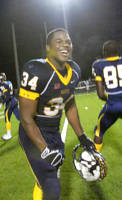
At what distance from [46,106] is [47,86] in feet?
0.89

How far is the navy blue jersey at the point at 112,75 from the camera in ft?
12.7

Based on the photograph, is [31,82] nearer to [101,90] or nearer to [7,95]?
[101,90]

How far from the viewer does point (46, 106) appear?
2375mm

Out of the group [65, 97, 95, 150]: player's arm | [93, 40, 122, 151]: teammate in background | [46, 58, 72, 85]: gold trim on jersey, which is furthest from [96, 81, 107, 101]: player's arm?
[46, 58, 72, 85]: gold trim on jersey

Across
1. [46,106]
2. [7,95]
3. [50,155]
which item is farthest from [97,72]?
[7,95]

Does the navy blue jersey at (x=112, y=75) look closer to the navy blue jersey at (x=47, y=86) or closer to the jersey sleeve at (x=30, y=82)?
the navy blue jersey at (x=47, y=86)

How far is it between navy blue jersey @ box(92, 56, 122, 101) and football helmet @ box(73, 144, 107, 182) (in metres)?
1.63

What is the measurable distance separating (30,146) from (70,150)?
3.23 m

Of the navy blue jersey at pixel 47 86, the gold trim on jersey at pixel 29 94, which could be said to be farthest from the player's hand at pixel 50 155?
the gold trim on jersey at pixel 29 94

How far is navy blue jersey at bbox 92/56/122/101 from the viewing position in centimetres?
387

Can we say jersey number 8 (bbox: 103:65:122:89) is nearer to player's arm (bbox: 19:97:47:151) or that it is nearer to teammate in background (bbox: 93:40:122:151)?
teammate in background (bbox: 93:40:122:151)

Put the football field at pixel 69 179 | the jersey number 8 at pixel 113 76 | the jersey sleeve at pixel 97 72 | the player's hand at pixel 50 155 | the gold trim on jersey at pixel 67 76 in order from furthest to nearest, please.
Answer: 1. the jersey sleeve at pixel 97 72
2. the jersey number 8 at pixel 113 76
3. the football field at pixel 69 179
4. the gold trim on jersey at pixel 67 76
5. the player's hand at pixel 50 155

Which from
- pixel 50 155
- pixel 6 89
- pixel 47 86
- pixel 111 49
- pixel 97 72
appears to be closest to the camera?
pixel 50 155

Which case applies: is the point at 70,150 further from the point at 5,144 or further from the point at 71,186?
the point at 5,144
